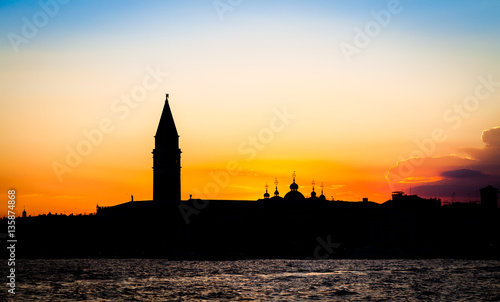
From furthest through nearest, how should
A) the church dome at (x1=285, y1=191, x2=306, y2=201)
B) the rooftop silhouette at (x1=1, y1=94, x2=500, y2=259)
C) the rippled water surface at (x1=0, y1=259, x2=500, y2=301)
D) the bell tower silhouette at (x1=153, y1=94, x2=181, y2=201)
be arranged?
1. the church dome at (x1=285, y1=191, x2=306, y2=201)
2. the rooftop silhouette at (x1=1, y1=94, x2=500, y2=259)
3. the bell tower silhouette at (x1=153, y1=94, x2=181, y2=201)
4. the rippled water surface at (x1=0, y1=259, x2=500, y2=301)

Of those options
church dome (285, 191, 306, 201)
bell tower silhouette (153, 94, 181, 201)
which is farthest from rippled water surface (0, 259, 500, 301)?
church dome (285, 191, 306, 201)

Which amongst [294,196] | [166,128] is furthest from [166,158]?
[294,196]

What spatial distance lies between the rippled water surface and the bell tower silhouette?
29875mm

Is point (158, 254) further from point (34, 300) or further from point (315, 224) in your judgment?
point (34, 300)

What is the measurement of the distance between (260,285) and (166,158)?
54617mm

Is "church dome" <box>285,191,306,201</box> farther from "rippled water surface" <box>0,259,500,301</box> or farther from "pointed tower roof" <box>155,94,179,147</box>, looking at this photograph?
"rippled water surface" <box>0,259,500,301</box>

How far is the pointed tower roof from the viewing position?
12412 centimetres

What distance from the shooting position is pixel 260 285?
2844 inches

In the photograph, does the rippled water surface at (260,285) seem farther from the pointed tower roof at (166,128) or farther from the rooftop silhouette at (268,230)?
the rooftop silhouette at (268,230)

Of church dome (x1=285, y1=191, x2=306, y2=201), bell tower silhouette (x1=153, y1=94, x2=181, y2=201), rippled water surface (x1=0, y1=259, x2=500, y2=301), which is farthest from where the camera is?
church dome (x1=285, y1=191, x2=306, y2=201)

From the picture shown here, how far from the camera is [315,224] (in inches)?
6142

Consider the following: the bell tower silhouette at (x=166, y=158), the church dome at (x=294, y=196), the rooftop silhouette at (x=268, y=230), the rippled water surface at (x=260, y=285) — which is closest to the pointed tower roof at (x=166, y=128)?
the bell tower silhouette at (x=166, y=158)

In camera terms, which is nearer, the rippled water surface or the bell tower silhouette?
the rippled water surface

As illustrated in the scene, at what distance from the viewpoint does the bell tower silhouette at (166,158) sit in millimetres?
124062
